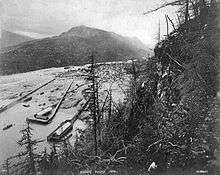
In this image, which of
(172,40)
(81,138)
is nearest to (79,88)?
(81,138)

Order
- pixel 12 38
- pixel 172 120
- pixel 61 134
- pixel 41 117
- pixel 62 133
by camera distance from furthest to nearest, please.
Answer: pixel 12 38, pixel 41 117, pixel 62 133, pixel 61 134, pixel 172 120

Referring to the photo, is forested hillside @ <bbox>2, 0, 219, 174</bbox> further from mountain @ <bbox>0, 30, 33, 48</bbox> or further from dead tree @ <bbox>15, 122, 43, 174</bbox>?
mountain @ <bbox>0, 30, 33, 48</bbox>

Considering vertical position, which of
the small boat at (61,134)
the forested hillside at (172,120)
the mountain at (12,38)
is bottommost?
the small boat at (61,134)

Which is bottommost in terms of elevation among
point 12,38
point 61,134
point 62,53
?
point 61,134

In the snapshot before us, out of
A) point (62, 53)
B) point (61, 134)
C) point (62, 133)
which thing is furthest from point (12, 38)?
point (61, 134)

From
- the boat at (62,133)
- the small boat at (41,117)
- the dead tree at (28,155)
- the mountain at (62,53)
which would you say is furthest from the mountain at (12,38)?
the dead tree at (28,155)

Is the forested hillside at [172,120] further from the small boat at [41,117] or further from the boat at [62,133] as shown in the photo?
the small boat at [41,117]

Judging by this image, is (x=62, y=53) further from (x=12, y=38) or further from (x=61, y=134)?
(x=12, y=38)

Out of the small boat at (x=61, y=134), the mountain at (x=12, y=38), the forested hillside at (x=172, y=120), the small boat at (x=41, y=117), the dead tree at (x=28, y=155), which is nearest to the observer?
the forested hillside at (x=172, y=120)

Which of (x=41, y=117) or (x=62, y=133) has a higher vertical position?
(x=41, y=117)
